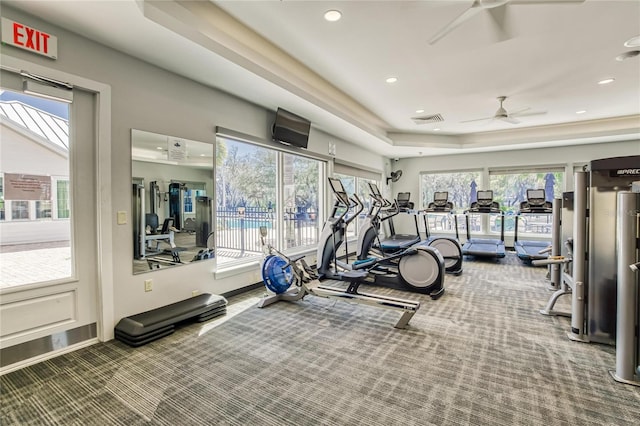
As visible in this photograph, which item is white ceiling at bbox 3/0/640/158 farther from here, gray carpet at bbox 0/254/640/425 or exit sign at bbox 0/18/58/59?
gray carpet at bbox 0/254/640/425

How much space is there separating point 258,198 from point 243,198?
0.30 metres

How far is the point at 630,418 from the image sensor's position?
1793 millimetres

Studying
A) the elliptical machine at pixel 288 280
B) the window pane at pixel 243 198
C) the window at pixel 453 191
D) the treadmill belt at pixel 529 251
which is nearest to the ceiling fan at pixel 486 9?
the elliptical machine at pixel 288 280

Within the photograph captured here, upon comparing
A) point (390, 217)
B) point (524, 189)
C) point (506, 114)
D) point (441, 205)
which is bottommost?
point (390, 217)

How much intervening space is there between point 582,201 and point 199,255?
3957 millimetres

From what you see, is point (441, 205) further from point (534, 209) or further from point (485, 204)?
point (534, 209)

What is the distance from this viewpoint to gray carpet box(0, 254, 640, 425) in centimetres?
183

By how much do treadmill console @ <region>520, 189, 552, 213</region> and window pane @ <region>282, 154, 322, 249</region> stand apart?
4.53 meters

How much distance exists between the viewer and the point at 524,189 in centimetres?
810

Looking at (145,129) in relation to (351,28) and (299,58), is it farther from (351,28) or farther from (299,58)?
(351,28)

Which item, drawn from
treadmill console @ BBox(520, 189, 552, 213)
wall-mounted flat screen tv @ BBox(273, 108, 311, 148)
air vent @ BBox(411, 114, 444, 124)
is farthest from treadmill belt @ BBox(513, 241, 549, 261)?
wall-mounted flat screen tv @ BBox(273, 108, 311, 148)

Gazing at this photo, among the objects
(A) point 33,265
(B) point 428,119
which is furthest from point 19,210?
(B) point 428,119

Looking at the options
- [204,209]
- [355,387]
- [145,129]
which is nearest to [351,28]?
[145,129]

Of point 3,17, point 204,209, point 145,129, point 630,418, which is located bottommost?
point 630,418
